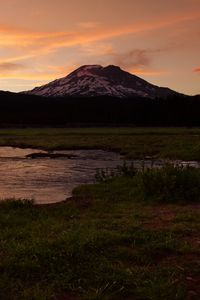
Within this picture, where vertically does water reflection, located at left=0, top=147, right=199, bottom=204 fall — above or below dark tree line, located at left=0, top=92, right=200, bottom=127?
below

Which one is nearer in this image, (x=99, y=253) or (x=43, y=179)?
(x=99, y=253)

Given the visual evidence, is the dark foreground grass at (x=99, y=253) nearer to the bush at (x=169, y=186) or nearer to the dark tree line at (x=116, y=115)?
the bush at (x=169, y=186)

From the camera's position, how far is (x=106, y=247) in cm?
1090

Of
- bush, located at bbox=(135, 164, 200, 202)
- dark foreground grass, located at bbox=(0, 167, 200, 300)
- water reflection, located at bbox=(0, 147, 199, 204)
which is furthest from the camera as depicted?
water reflection, located at bbox=(0, 147, 199, 204)

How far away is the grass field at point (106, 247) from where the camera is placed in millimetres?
8484

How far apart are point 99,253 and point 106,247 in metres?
0.55

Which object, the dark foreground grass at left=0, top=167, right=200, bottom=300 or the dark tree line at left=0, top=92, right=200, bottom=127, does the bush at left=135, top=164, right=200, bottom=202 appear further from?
the dark tree line at left=0, top=92, right=200, bottom=127

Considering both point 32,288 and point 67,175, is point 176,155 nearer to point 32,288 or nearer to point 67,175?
point 67,175

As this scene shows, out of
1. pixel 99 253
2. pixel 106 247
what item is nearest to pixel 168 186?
pixel 106 247

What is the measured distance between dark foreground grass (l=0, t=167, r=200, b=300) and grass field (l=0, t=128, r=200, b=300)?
0.7 inches

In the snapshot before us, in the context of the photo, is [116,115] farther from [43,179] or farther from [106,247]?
[106,247]

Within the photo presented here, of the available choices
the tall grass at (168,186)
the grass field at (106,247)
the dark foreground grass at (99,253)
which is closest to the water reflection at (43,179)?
the grass field at (106,247)

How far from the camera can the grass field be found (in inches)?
334

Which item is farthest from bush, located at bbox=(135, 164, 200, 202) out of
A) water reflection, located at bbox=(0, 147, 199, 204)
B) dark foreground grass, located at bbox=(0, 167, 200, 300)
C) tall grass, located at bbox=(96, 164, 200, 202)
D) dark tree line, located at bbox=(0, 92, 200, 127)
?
dark tree line, located at bbox=(0, 92, 200, 127)
